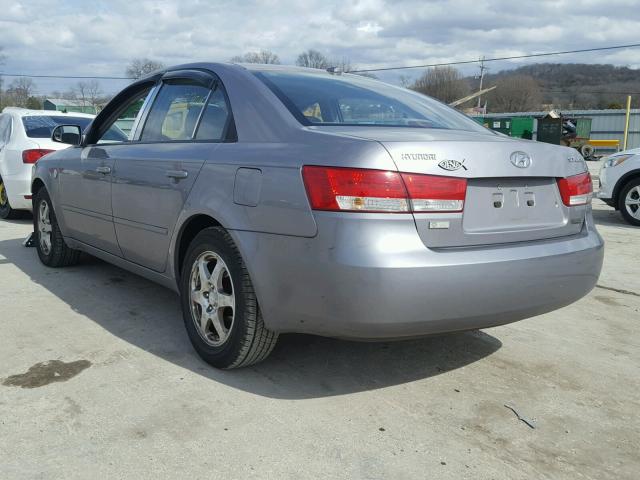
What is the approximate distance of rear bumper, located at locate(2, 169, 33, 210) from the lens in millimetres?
7941

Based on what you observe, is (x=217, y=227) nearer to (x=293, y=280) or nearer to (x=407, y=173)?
(x=293, y=280)

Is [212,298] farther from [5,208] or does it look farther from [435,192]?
[5,208]

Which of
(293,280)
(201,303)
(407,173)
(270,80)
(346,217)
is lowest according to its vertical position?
(201,303)

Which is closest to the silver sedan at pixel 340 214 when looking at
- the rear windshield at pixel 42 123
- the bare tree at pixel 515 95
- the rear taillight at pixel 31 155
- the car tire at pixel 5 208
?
the rear taillight at pixel 31 155

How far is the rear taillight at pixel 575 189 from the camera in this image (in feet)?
9.92

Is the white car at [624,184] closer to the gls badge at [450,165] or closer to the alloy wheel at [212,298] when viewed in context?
the gls badge at [450,165]

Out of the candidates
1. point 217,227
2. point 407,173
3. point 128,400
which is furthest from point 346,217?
point 128,400

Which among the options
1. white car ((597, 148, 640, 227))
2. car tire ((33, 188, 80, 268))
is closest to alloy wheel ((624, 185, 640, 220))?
white car ((597, 148, 640, 227))

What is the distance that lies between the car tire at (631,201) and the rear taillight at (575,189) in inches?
244

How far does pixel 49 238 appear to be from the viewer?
5512 mm

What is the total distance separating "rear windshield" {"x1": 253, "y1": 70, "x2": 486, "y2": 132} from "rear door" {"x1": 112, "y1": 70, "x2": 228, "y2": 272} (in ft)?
1.30

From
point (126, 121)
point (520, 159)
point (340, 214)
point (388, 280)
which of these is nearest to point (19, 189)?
point (126, 121)

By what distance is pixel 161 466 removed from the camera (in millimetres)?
2375

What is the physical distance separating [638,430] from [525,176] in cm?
122
